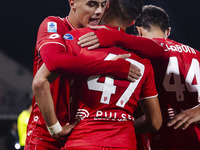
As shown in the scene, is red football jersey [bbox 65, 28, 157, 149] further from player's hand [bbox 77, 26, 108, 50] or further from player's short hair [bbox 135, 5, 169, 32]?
player's short hair [bbox 135, 5, 169, 32]

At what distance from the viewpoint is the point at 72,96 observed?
5.55 ft

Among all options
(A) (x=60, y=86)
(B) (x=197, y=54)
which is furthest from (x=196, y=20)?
(A) (x=60, y=86)

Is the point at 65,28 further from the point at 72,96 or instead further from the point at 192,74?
the point at 192,74

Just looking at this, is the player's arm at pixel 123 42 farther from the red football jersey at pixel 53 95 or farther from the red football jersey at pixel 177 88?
the red football jersey at pixel 177 88

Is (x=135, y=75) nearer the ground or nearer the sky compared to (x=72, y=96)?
nearer the sky

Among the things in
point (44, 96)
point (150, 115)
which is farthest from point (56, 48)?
point (150, 115)

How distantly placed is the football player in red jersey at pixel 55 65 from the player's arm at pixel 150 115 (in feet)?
0.91

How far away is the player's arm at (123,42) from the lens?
169 centimetres

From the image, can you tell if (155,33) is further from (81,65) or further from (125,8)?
(81,65)

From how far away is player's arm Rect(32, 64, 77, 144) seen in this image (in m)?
1.63

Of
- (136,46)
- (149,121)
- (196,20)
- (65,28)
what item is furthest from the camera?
(196,20)

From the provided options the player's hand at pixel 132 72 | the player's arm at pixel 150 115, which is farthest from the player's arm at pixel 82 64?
the player's arm at pixel 150 115

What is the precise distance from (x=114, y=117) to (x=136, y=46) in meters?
0.48

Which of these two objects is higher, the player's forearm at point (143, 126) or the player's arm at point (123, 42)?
the player's arm at point (123, 42)
